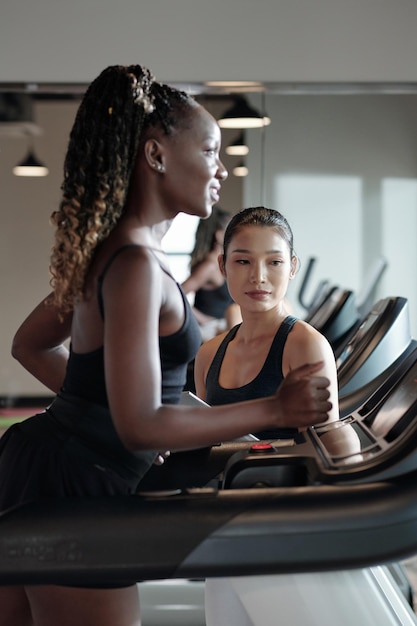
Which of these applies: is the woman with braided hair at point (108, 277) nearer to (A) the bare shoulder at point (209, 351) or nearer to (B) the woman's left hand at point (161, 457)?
(B) the woman's left hand at point (161, 457)

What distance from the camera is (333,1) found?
499 cm

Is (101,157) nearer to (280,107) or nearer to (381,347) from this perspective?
(381,347)

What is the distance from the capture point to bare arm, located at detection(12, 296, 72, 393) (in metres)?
1.44

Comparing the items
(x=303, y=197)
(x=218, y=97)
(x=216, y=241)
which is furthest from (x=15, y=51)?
(x=303, y=197)

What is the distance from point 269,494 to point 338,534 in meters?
0.09

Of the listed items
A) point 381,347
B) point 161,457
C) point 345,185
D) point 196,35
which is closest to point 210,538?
point 161,457

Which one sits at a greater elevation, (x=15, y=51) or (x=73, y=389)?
(x=15, y=51)

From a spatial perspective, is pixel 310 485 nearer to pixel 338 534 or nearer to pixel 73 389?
pixel 338 534

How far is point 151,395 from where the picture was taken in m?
1.13

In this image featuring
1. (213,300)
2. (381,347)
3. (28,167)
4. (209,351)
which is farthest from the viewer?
(28,167)

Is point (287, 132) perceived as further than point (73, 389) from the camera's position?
Yes

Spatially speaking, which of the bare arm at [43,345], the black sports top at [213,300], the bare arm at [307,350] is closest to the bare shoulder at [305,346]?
the bare arm at [307,350]

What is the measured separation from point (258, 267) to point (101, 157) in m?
0.51

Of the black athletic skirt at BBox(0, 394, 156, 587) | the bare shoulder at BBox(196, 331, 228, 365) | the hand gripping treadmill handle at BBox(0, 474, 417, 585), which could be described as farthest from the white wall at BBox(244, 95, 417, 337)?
the hand gripping treadmill handle at BBox(0, 474, 417, 585)
